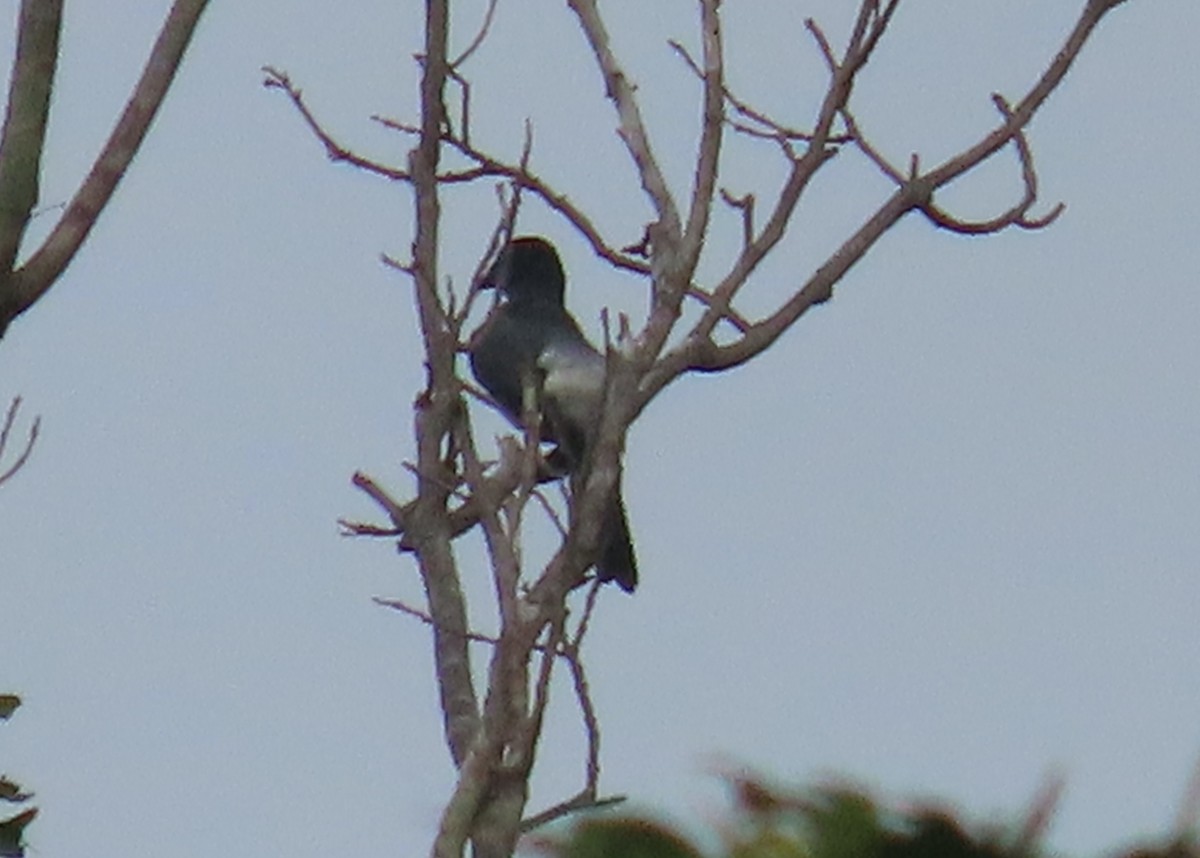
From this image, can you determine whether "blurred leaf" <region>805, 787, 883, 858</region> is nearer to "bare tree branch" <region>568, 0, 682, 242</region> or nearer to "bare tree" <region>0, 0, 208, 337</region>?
"bare tree" <region>0, 0, 208, 337</region>

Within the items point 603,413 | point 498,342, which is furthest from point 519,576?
point 498,342

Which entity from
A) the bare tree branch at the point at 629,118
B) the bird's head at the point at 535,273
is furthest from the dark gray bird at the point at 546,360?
the bare tree branch at the point at 629,118

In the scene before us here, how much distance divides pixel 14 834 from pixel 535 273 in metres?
5.47

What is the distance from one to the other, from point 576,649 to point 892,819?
1.91 meters

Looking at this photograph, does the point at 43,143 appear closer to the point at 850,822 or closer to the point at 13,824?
the point at 13,824

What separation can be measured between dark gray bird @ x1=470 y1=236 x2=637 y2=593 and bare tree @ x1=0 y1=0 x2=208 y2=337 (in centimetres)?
295

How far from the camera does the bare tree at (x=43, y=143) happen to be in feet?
12.4

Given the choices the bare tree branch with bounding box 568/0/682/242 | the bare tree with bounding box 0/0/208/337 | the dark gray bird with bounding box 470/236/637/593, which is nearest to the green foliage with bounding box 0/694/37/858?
the bare tree with bounding box 0/0/208/337

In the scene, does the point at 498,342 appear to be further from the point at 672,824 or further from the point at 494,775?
the point at 672,824

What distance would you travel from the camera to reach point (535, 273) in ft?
30.0

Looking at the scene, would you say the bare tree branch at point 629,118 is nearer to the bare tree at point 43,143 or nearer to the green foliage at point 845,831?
the bare tree at point 43,143

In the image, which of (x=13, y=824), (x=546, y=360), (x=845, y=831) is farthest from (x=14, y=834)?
(x=546, y=360)

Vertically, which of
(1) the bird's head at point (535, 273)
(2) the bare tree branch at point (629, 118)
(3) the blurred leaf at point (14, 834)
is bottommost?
(3) the blurred leaf at point (14, 834)

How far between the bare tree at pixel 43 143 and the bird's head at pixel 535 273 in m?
4.79
